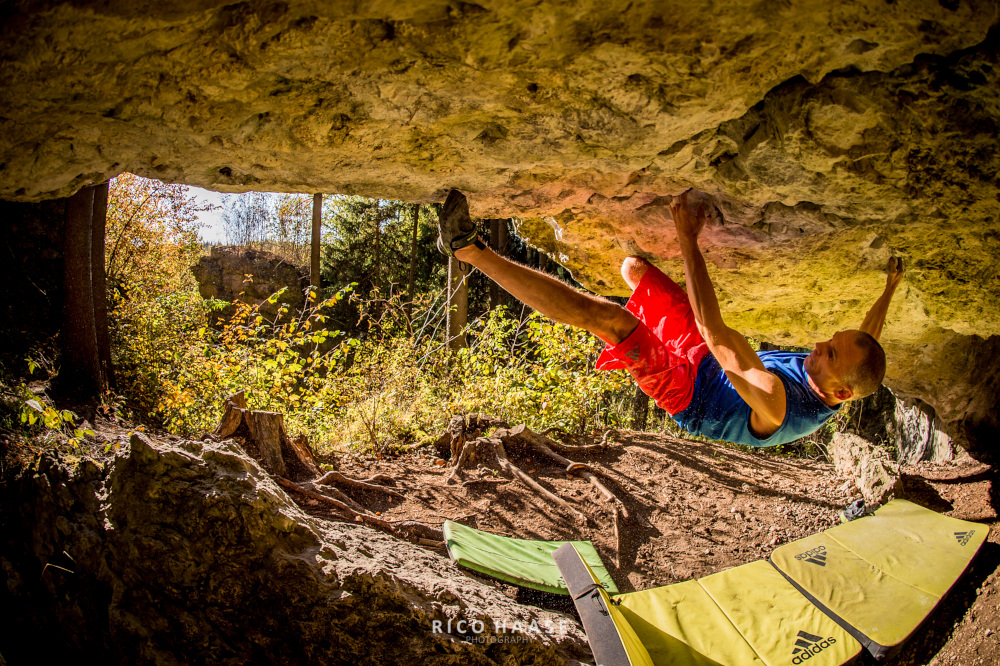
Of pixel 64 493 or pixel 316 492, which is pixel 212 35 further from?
pixel 316 492

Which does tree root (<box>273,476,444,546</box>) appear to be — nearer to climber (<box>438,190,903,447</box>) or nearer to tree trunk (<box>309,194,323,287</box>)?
climber (<box>438,190,903,447</box>)

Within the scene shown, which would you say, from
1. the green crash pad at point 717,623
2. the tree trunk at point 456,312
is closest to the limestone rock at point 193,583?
the green crash pad at point 717,623

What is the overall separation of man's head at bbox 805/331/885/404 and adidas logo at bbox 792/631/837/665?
1722 millimetres

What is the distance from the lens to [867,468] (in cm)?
570

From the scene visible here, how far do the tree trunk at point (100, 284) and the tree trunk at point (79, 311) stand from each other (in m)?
0.21

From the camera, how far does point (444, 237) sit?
2.58 metres

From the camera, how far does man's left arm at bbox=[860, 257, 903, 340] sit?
2.84 m

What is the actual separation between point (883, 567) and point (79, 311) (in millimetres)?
7372

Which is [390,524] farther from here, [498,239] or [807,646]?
[498,239]

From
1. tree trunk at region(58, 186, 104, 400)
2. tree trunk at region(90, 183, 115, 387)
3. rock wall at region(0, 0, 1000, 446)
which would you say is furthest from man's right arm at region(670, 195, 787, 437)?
tree trunk at region(90, 183, 115, 387)

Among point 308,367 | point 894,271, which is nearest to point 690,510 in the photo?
point 894,271

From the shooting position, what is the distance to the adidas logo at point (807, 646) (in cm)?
331

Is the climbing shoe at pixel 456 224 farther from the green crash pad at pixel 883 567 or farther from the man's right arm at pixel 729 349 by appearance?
the green crash pad at pixel 883 567

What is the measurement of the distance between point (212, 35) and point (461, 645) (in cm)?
247
